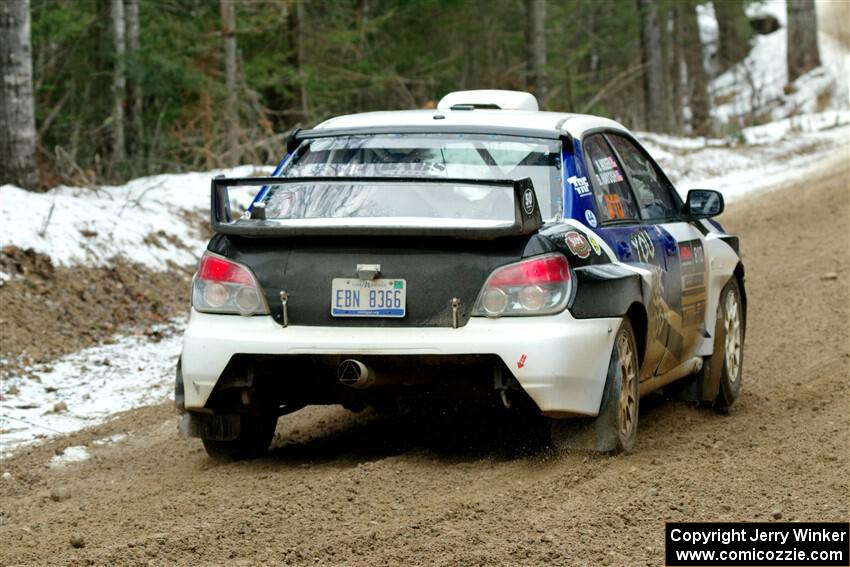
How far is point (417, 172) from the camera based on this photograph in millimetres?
6293

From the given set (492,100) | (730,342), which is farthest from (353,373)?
(730,342)

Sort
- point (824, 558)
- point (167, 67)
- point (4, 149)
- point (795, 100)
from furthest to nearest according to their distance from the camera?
point (795, 100) → point (167, 67) → point (4, 149) → point (824, 558)

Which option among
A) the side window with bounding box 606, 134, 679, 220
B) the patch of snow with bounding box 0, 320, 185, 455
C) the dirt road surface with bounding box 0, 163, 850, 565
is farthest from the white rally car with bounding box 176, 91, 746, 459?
the patch of snow with bounding box 0, 320, 185, 455

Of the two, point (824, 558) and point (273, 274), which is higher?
point (273, 274)

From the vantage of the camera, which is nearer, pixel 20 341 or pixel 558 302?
pixel 558 302

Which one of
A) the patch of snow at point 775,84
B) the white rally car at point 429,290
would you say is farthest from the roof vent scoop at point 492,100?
the patch of snow at point 775,84

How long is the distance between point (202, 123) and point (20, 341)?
10111mm

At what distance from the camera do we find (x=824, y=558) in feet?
14.4

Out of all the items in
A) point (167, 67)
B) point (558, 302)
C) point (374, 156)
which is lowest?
point (558, 302)

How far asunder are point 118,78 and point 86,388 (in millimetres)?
10579

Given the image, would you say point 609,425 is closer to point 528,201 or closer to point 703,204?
point 528,201

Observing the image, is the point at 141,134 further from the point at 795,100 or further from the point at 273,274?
the point at 795,100

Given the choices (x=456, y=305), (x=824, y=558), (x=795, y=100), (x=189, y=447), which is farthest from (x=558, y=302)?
(x=795, y=100)

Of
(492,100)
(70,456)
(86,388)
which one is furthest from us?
(86,388)
